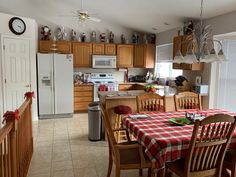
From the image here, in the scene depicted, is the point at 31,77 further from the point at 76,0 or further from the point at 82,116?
the point at 76,0

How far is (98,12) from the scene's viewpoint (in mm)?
5766

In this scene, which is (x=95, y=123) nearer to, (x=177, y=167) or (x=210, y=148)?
(x=177, y=167)

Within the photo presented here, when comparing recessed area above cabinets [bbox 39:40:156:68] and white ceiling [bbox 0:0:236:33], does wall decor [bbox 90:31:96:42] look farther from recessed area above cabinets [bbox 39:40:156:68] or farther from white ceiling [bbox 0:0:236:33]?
white ceiling [bbox 0:0:236:33]

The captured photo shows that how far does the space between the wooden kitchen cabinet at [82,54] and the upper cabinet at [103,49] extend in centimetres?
17

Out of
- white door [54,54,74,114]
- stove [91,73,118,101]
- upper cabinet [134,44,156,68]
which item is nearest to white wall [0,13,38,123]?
white door [54,54,74,114]

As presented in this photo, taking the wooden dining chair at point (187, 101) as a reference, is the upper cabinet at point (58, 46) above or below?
above

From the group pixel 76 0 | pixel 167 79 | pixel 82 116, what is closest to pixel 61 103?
pixel 82 116

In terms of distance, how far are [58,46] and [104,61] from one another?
4.51 feet

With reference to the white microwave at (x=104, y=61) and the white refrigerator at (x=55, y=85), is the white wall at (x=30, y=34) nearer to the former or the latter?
the white refrigerator at (x=55, y=85)

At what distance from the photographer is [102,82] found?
260 inches

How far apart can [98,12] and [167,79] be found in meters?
2.62

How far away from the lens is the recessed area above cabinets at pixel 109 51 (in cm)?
602

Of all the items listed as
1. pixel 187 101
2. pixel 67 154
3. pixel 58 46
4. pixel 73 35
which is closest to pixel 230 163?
pixel 187 101

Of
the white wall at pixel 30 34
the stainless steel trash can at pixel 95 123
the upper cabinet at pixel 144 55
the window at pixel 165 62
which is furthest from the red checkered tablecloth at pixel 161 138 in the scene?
the upper cabinet at pixel 144 55
